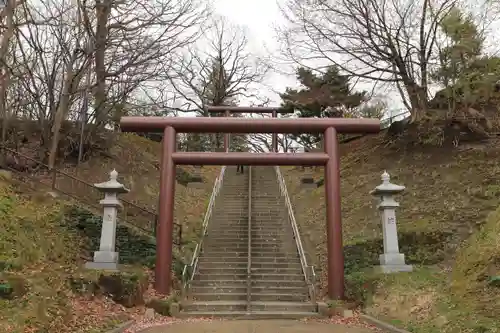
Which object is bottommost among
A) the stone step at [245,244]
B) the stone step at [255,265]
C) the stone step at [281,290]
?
the stone step at [281,290]

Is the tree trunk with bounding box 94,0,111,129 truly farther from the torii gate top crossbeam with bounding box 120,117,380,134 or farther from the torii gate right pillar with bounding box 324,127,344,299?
the torii gate right pillar with bounding box 324,127,344,299

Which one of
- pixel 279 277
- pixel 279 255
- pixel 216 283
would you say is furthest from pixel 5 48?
pixel 279 277

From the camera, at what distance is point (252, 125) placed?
1265cm

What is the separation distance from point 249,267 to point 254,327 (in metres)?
2.93

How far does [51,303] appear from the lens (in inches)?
300

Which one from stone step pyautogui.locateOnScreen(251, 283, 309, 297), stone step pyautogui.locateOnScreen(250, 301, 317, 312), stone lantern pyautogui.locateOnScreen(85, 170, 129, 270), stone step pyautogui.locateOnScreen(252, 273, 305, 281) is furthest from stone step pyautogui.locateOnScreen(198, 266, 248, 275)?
stone lantern pyautogui.locateOnScreen(85, 170, 129, 270)

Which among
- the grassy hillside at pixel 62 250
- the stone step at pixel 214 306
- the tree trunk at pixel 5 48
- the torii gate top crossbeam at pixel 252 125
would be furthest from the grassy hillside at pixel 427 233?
the tree trunk at pixel 5 48

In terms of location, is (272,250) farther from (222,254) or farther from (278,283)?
(278,283)

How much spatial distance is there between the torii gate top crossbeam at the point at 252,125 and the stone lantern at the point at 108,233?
176cm

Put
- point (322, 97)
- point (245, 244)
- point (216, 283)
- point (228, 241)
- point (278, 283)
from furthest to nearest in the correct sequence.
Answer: point (322, 97) → point (228, 241) → point (245, 244) → point (216, 283) → point (278, 283)

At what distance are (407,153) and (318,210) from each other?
188 inches

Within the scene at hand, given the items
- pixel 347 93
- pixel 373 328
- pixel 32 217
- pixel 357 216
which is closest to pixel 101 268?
pixel 32 217

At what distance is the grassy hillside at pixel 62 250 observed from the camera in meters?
7.36

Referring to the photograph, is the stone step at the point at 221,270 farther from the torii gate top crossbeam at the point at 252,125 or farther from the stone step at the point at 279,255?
the torii gate top crossbeam at the point at 252,125
